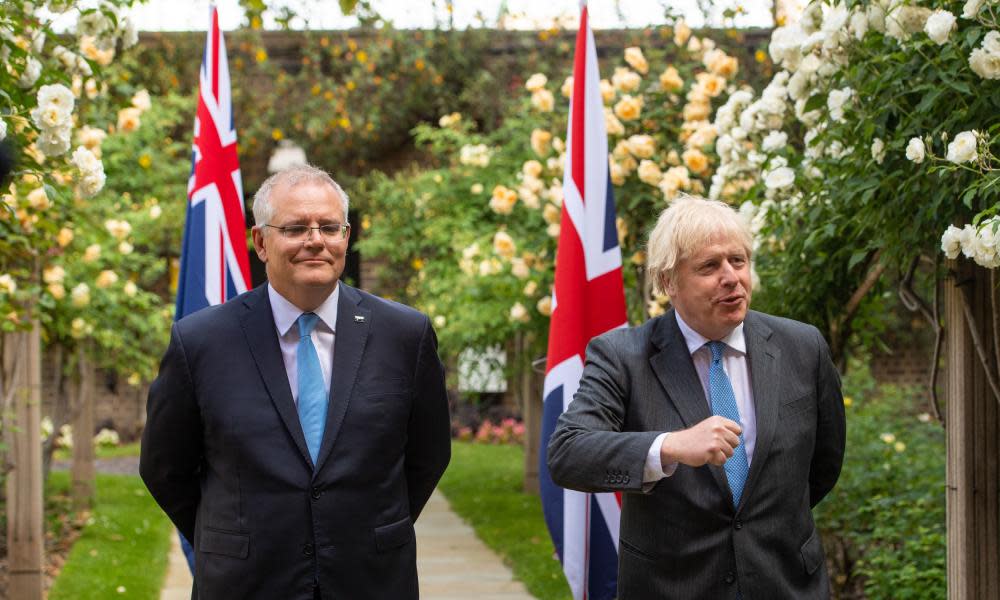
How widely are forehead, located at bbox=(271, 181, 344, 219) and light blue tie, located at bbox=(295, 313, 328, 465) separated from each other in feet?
0.93

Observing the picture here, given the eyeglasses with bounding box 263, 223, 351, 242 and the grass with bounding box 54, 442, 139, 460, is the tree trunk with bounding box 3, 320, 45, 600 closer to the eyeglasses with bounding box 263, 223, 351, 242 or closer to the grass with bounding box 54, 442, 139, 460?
the eyeglasses with bounding box 263, 223, 351, 242

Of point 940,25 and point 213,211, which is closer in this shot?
point 940,25

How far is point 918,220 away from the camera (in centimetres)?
346

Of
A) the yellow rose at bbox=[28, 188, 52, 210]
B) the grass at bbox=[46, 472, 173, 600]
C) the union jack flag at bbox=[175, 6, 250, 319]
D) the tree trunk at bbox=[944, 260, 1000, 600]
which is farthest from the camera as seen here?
the grass at bbox=[46, 472, 173, 600]

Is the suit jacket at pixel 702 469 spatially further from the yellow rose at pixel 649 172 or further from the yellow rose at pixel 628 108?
the yellow rose at pixel 628 108

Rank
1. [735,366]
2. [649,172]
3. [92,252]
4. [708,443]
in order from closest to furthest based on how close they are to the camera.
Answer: [708,443] → [735,366] → [649,172] → [92,252]

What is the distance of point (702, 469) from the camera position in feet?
8.29

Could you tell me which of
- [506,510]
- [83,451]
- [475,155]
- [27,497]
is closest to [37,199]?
[27,497]

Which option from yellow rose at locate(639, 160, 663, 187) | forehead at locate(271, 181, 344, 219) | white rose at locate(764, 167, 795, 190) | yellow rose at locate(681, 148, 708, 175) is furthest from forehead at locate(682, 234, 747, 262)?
yellow rose at locate(639, 160, 663, 187)

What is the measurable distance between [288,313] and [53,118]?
111 centimetres

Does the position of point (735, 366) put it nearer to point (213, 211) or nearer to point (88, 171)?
point (88, 171)

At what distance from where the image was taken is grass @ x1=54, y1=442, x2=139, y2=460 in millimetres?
13555

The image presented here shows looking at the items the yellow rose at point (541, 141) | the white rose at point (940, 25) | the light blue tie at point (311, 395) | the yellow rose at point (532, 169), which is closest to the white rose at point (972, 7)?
the white rose at point (940, 25)

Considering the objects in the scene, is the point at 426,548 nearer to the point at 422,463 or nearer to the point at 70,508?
the point at 70,508
